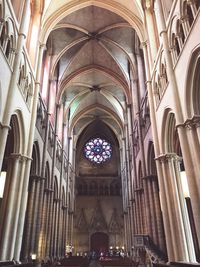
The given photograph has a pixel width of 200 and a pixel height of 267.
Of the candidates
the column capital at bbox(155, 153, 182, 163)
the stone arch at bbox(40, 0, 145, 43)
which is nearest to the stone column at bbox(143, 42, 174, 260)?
the column capital at bbox(155, 153, 182, 163)

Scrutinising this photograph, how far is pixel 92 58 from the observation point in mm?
23078

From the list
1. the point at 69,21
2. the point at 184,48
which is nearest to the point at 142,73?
the point at 69,21

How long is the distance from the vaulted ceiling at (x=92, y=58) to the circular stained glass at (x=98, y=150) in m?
6.65

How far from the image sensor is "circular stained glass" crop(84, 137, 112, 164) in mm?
34656

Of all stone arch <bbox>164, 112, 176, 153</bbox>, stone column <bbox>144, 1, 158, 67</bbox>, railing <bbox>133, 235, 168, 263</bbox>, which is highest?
stone column <bbox>144, 1, 158, 67</bbox>

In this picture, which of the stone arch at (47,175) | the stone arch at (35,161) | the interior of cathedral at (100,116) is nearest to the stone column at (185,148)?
the interior of cathedral at (100,116)

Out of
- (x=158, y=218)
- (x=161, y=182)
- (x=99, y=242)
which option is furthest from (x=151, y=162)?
(x=99, y=242)

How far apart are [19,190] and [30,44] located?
7.89m

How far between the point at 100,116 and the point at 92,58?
401 inches

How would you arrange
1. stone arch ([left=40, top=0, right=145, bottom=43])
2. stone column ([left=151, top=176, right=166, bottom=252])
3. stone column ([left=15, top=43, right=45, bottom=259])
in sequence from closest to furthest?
stone column ([left=15, top=43, right=45, bottom=259]) < stone column ([left=151, top=176, right=166, bottom=252]) < stone arch ([left=40, top=0, right=145, bottom=43])

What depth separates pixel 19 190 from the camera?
10.8 meters

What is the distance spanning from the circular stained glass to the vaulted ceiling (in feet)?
21.8

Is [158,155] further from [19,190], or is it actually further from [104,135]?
[104,135]

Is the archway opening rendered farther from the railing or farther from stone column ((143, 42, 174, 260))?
stone column ((143, 42, 174, 260))
